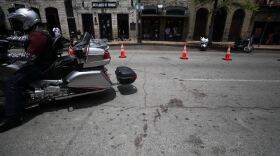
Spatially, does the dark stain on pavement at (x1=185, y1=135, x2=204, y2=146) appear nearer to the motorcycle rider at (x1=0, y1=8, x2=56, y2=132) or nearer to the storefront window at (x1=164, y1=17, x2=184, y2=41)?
the motorcycle rider at (x1=0, y1=8, x2=56, y2=132)

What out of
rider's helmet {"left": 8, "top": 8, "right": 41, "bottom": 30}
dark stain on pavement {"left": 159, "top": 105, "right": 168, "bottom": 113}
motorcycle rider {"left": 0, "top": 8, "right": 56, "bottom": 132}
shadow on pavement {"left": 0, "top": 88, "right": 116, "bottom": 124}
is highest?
rider's helmet {"left": 8, "top": 8, "right": 41, "bottom": 30}

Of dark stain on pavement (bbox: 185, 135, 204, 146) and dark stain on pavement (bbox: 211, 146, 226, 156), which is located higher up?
dark stain on pavement (bbox: 211, 146, 226, 156)

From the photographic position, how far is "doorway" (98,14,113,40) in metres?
20.4

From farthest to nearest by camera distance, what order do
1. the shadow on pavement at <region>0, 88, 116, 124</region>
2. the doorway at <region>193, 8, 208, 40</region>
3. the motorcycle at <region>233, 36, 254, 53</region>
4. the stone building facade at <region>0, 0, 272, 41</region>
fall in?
the doorway at <region>193, 8, 208, 40</region>
the stone building facade at <region>0, 0, 272, 41</region>
the motorcycle at <region>233, 36, 254, 53</region>
the shadow on pavement at <region>0, 88, 116, 124</region>

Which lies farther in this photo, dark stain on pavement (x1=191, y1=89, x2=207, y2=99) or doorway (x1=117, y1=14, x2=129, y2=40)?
doorway (x1=117, y1=14, x2=129, y2=40)

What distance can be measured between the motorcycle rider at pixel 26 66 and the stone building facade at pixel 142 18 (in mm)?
15893

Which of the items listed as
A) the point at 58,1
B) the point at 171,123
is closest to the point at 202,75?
the point at 171,123

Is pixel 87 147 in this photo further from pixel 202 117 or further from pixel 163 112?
pixel 202 117

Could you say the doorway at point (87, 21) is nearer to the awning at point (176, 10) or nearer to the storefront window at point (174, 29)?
the storefront window at point (174, 29)

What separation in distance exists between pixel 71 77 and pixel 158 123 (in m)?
2.28

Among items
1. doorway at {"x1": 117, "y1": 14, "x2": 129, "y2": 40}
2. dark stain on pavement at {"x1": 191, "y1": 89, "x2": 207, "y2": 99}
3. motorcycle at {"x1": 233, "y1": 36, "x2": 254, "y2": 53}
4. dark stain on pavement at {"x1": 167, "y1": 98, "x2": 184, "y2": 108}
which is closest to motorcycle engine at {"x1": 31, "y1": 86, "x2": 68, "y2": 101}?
dark stain on pavement at {"x1": 167, "y1": 98, "x2": 184, "y2": 108}

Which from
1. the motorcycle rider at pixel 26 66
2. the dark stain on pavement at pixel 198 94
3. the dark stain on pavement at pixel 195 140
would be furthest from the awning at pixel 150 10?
the dark stain on pavement at pixel 195 140

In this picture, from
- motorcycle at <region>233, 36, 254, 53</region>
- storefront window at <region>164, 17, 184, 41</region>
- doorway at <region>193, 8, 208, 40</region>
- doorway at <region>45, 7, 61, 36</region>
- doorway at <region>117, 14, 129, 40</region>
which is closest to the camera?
motorcycle at <region>233, 36, 254, 53</region>

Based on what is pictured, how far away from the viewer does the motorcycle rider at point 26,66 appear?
132 inches
